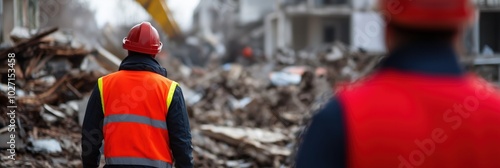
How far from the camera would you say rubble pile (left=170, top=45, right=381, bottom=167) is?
978 cm

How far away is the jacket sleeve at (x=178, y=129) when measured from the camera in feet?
14.1

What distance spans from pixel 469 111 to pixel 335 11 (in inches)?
1638

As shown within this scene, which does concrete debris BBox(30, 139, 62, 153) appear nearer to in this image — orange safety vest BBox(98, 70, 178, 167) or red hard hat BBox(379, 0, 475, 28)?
orange safety vest BBox(98, 70, 178, 167)

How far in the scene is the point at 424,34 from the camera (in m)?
2.01

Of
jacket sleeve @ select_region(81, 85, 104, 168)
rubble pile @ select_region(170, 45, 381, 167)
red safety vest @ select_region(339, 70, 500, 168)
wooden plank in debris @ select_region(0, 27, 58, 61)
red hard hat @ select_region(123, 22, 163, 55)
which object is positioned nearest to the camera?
red safety vest @ select_region(339, 70, 500, 168)

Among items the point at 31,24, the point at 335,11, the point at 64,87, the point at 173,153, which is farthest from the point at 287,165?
the point at 335,11

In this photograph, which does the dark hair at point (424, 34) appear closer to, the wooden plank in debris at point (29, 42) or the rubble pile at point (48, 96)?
the rubble pile at point (48, 96)

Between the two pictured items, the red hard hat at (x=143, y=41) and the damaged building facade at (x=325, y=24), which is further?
the damaged building facade at (x=325, y=24)

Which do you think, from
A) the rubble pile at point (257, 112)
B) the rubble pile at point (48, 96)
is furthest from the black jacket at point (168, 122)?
the rubble pile at point (48, 96)

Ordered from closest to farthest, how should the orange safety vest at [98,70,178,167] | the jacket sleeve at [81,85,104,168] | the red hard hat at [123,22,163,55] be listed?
the orange safety vest at [98,70,178,167]
the jacket sleeve at [81,85,104,168]
the red hard hat at [123,22,163,55]

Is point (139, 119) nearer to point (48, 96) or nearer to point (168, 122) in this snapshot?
point (168, 122)

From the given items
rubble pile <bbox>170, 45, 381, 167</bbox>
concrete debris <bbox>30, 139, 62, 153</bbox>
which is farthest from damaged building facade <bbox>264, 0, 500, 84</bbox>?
concrete debris <bbox>30, 139, 62, 153</bbox>

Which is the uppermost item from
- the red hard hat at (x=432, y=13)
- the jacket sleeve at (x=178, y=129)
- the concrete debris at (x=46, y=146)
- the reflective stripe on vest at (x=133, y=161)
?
the red hard hat at (x=432, y=13)

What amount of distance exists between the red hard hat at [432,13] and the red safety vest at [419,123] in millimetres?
134
